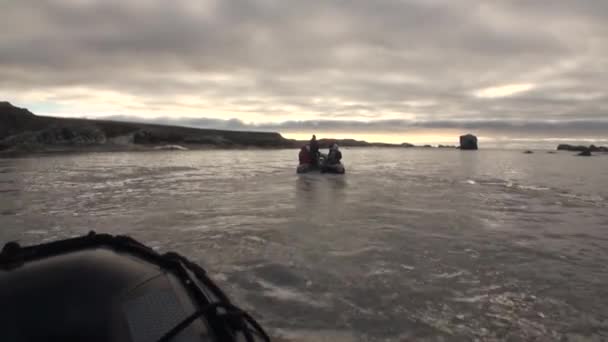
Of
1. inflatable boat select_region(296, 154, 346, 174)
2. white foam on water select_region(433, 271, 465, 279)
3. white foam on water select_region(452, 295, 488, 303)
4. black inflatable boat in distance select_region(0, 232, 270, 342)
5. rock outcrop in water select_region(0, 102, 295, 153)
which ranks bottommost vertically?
white foam on water select_region(452, 295, 488, 303)

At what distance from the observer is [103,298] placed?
7.30 ft

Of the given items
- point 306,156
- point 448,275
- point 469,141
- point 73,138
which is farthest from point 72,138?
point 469,141

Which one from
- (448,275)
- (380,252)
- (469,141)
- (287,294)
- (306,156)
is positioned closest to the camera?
(287,294)

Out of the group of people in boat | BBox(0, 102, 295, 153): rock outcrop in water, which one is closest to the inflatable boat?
the group of people in boat

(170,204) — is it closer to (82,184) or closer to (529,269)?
(82,184)

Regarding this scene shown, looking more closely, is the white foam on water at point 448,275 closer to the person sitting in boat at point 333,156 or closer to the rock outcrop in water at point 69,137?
the person sitting in boat at point 333,156

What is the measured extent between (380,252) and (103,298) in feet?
21.7

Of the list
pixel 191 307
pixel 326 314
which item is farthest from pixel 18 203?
pixel 191 307

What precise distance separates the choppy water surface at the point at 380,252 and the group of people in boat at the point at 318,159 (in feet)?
33.4

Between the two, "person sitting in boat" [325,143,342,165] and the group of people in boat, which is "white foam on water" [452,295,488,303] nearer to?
the group of people in boat

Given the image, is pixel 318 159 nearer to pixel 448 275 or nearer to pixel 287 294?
pixel 448 275

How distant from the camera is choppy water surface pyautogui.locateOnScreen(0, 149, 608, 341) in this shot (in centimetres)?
505

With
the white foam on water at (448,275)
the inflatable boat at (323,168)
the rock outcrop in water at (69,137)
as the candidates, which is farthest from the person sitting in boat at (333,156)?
the rock outcrop in water at (69,137)

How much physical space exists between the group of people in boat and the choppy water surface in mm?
10169
